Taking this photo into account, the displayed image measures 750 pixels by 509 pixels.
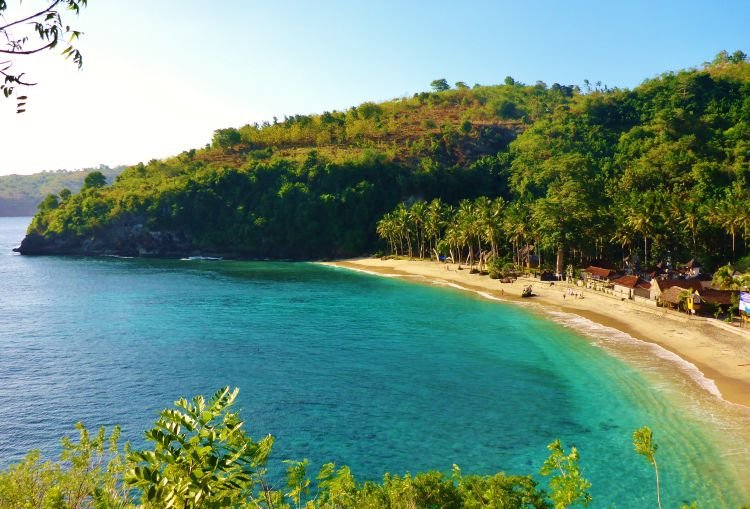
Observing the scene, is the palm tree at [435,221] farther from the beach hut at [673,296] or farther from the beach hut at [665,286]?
the beach hut at [673,296]

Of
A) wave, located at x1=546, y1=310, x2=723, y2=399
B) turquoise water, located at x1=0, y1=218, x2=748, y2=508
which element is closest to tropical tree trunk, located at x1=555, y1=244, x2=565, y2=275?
turquoise water, located at x1=0, y1=218, x2=748, y2=508

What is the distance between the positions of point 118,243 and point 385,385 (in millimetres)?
141285

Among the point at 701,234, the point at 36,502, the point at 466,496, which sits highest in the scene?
the point at 701,234

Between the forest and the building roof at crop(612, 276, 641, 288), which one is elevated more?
the forest

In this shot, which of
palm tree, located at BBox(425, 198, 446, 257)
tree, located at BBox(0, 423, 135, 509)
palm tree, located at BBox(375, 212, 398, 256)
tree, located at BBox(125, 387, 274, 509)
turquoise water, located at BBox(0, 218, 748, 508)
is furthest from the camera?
palm tree, located at BBox(375, 212, 398, 256)

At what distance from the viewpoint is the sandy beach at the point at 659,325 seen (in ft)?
140

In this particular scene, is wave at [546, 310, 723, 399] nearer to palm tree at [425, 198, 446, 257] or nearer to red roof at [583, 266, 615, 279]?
red roof at [583, 266, 615, 279]

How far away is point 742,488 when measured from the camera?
26359mm

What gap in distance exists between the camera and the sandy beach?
140ft

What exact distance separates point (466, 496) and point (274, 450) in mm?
16567

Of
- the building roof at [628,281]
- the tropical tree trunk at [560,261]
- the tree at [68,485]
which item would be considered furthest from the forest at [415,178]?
the tree at [68,485]

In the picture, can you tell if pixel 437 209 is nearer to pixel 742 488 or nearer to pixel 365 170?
pixel 365 170

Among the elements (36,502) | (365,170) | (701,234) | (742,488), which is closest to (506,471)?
(742,488)

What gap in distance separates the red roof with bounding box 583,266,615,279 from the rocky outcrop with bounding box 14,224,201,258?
377ft
